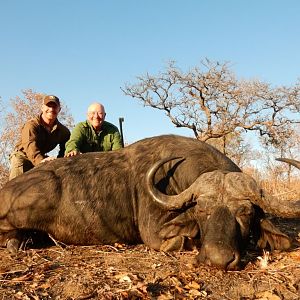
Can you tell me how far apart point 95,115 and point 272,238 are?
391cm

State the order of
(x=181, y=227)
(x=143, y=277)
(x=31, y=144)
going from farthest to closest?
(x=31, y=144) < (x=181, y=227) < (x=143, y=277)

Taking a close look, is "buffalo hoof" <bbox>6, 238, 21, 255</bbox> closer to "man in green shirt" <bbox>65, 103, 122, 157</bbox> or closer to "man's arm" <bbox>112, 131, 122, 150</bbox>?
"man in green shirt" <bbox>65, 103, 122, 157</bbox>

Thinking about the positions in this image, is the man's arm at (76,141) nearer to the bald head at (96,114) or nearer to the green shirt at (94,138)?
the green shirt at (94,138)

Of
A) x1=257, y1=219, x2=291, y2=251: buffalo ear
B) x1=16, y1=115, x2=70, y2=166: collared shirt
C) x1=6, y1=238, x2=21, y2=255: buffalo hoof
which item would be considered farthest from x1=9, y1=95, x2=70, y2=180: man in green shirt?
x1=257, y1=219, x2=291, y2=251: buffalo ear

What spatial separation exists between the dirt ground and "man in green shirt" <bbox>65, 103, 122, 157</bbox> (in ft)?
9.58

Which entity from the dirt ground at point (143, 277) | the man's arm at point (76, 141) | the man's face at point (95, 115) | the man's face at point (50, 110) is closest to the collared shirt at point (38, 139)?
the man's face at point (50, 110)

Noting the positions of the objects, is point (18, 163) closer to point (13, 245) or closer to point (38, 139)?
point (38, 139)

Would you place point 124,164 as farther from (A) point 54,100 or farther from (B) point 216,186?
(A) point 54,100

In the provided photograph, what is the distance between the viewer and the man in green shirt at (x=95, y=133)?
6.64m

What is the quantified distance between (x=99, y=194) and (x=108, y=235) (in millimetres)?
489

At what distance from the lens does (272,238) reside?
152 inches

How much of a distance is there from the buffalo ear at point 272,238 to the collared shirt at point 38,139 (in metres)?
3.69

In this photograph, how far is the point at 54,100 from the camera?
661cm

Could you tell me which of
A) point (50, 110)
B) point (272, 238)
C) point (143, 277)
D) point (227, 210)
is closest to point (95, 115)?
point (50, 110)
